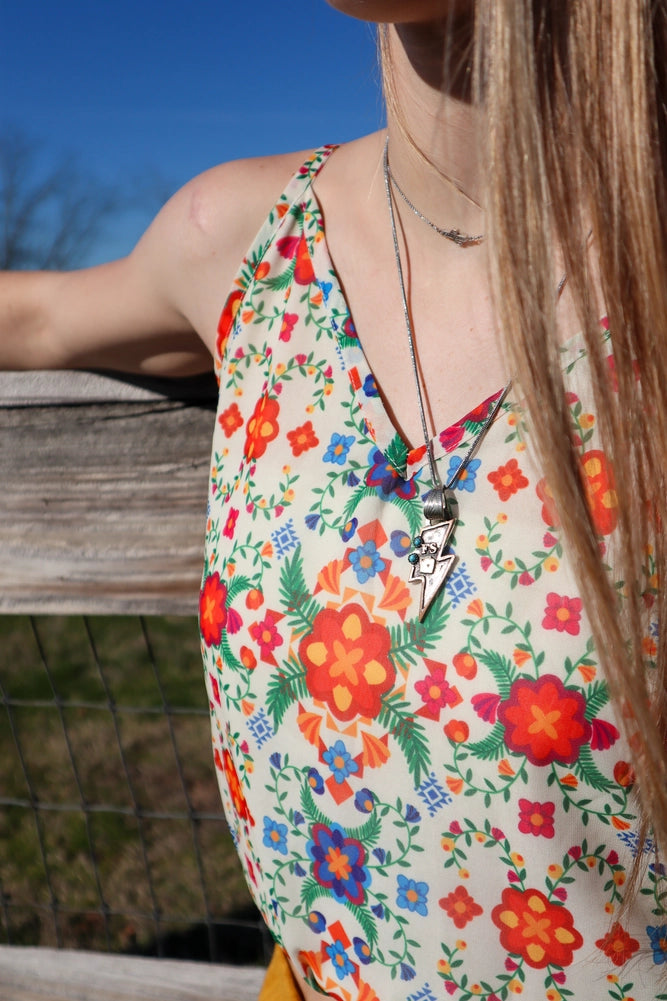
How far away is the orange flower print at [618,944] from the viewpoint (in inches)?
28.7

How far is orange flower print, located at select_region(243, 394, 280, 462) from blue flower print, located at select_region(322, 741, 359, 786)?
0.97 ft

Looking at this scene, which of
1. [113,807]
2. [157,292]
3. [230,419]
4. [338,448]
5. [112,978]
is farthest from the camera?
[113,807]

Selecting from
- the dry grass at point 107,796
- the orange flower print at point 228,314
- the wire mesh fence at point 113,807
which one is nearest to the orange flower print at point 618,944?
the orange flower print at point 228,314

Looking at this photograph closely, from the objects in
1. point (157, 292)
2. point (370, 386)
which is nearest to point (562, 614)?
point (370, 386)

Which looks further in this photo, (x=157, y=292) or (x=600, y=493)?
(x=157, y=292)

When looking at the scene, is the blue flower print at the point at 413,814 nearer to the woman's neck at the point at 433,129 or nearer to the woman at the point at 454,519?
the woman at the point at 454,519

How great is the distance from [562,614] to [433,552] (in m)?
0.12

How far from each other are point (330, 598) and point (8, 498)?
580 millimetres

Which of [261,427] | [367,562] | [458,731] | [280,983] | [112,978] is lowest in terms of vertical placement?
[112,978]

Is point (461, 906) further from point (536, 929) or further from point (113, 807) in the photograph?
point (113, 807)

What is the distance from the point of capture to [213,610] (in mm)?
901

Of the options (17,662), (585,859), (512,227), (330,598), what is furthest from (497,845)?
(17,662)

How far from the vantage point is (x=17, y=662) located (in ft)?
12.0

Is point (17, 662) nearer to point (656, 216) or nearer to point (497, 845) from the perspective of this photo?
point (497, 845)
